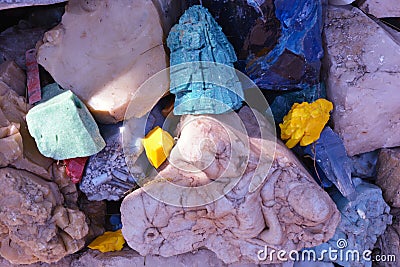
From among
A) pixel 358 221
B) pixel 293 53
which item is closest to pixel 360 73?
pixel 293 53

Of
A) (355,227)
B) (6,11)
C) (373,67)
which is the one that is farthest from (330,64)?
(6,11)

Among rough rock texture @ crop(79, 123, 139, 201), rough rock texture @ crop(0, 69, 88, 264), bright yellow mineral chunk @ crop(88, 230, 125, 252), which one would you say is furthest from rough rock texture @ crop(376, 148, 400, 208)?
rough rock texture @ crop(0, 69, 88, 264)

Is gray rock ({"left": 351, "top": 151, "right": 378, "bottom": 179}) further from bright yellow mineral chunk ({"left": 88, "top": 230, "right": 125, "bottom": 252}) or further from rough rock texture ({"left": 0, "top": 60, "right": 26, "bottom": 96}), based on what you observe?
rough rock texture ({"left": 0, "top": 60, "right": 26, "bottom": 96})

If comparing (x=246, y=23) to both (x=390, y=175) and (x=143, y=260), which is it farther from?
(x=143, y=260)

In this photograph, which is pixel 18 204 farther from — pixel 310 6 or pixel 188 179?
pixel 310 6

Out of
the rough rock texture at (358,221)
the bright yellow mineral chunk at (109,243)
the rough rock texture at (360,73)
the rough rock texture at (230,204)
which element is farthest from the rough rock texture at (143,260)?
the rough rock texture at (360,73)

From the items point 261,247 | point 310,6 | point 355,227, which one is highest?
point 310,6

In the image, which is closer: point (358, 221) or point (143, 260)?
point (143, 260)

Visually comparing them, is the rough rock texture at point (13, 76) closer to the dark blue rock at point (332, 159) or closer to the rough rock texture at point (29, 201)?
the rough rock texture at point (29, 201)
